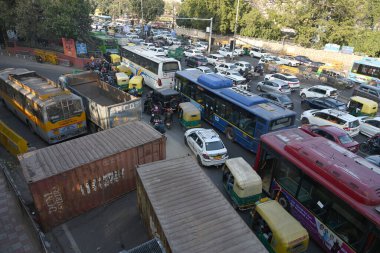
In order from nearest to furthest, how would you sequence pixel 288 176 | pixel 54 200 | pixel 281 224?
pixel 281 224 < pixel 54 200 < pixel 288 176

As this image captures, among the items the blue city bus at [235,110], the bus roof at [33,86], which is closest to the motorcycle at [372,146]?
the blue city bus at [235,110]

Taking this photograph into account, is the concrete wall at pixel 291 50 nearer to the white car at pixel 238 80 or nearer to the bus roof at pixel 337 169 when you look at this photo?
the white car at pixel 238 80

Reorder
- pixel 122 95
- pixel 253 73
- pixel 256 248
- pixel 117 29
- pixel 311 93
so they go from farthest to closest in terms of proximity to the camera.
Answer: pixel 117 29
pixel 253 73
pixel 311 93
pixel 122 95
pixel 256 248

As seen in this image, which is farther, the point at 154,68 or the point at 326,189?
the point at 154,68

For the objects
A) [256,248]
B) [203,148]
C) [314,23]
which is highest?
[314,23]

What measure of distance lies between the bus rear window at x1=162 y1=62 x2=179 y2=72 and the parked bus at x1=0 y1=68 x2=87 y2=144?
29.0ft

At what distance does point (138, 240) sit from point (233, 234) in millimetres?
4047

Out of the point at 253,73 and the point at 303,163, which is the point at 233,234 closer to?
the point at 303,163

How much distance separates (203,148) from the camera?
519 inches

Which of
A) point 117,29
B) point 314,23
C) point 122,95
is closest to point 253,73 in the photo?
point 122,95

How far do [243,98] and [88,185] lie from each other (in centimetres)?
956

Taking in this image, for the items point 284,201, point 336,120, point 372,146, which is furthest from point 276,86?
point 284,201

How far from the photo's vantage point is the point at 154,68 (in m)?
22.6

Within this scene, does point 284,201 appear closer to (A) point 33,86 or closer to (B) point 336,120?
(B) point 336,120
